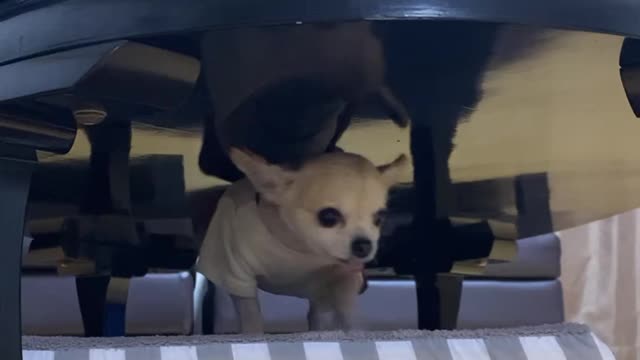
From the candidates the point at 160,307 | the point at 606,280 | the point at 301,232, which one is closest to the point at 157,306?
the point at 160,307

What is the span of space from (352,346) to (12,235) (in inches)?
13.5

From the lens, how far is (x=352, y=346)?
2.39 feet

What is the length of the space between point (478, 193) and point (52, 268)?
0.49 m

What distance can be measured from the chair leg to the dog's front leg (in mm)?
395

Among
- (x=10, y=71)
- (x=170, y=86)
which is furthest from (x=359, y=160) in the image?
(x=10, y=71)

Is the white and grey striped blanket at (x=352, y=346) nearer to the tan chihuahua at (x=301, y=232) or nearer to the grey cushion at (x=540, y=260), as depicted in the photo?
the tan chihuahua at (x=301, y=232)

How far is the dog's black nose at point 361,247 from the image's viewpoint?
748mm

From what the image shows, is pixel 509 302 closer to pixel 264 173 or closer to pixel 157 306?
pixel 157 306

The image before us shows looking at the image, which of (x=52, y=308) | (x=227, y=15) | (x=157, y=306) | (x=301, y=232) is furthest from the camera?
(x=157, y=306)

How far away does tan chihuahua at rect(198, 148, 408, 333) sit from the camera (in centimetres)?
75

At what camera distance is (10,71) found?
1.32 feet

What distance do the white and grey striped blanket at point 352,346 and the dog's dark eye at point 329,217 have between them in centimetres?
9

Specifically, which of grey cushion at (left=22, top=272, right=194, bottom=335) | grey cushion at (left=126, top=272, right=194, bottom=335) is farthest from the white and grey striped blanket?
grey cushion at (left=126, top=272, right=194, bottom=335)

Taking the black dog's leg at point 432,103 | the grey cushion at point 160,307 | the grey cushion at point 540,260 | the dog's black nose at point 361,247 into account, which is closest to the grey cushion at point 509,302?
the grey cushion at point 540,260
